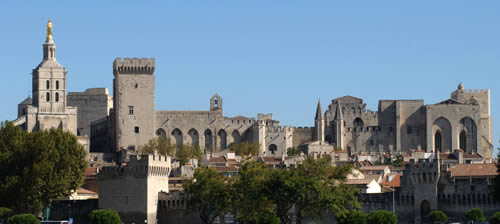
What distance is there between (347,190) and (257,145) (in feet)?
187

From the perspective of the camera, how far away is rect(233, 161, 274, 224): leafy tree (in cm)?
8450

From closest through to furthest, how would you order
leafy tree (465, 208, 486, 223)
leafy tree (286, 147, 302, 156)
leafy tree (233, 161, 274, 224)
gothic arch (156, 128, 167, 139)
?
1. leafy tree (465, 208, 486, 223)
2. leafy tree (233, 161, 274, 224)
3. leafy tree (286, 147, 302, 156)
4. gothic arch (156, 128, 167, 139)

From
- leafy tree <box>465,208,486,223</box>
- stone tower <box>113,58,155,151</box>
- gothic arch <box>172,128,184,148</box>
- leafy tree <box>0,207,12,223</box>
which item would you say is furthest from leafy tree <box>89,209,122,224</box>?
gothic arch <box>172,128,184,148</box>

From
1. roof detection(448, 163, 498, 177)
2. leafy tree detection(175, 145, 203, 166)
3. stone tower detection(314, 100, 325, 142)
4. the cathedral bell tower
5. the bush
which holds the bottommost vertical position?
the bush

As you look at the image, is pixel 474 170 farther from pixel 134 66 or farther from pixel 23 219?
pixel 134 66

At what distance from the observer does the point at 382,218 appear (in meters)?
82.4

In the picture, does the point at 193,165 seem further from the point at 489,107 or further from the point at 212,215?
the point at 489,107

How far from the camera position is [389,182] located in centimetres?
9869

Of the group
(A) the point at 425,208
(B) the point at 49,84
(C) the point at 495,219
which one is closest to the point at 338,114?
(B) the point at 49,84

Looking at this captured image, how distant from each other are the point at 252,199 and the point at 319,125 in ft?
216

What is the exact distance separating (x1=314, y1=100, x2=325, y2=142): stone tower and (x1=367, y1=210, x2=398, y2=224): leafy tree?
Answer: 6740 centimetres

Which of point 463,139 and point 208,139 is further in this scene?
point 463,139

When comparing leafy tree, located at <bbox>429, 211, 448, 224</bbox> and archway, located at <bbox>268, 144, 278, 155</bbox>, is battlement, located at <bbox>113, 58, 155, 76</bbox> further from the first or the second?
leafy tree, located at <bbox>429, 211, 448, 224</bbox>

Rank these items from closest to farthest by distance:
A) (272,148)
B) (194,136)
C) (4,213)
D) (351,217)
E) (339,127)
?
(351,217)
(4,213)
(194,136)
(272,148)
(339,127)
